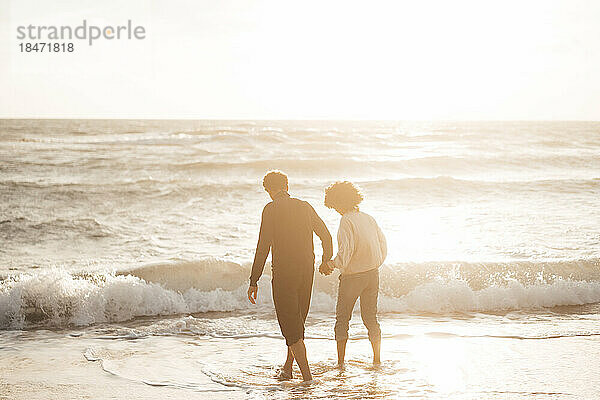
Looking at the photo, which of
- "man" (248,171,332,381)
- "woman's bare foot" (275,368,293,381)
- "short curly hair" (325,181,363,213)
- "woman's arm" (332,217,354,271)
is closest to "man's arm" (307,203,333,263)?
"man" (248,171,332,381)

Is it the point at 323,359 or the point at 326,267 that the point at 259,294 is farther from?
the point at 326,267

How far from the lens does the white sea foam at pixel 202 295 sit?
916 cm

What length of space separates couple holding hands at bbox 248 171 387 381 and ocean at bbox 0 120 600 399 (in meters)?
0.58

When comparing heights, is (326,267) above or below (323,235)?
below

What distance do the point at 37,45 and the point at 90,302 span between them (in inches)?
491

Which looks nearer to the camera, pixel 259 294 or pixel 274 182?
pixel 274 182

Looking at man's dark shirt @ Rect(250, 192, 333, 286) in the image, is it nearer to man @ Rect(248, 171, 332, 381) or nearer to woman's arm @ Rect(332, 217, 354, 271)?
man @ Rect(248, 171, 332, 381)

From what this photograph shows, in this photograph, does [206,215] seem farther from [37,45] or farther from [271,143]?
[271,143]

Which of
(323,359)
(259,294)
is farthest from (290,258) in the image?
(259,294)

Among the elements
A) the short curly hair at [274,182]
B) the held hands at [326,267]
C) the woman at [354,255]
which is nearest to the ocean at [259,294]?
the woman at [354,255]

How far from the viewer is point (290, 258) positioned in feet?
18.2

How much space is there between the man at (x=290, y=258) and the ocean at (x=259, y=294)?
519mm

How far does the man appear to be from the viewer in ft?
18.2

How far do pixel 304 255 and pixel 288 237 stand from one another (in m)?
0.21
